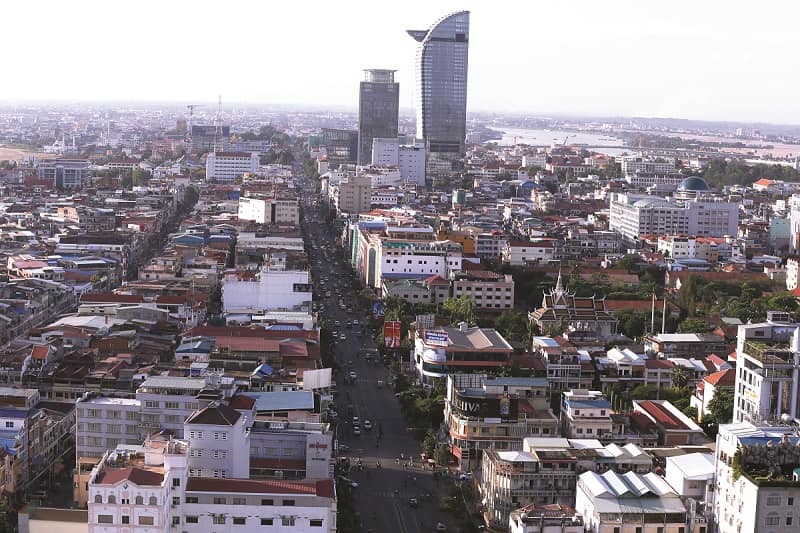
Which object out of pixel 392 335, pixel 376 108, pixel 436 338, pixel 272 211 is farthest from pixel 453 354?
pixel 376 108

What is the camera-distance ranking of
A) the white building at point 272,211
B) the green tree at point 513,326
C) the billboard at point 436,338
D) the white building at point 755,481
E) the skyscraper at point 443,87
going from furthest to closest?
1. the skyscraper at point 443,87
2. the white building at point 272,211
3. the green tree at point 513,326
4. the billboard at point 436,338
5. the white building at point 755,481

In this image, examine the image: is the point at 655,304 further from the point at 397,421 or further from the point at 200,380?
the point at 200,380

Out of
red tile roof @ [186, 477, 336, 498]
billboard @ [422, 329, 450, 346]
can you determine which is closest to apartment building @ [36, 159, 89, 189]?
billboard @ [422, 329, 450, 346]

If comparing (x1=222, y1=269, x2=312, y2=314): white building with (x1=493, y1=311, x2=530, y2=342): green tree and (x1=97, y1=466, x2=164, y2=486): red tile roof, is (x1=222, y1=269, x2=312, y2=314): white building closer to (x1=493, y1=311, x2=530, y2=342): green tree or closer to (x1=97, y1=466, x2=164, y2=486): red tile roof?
(x1=493, y1=311, x2=530, y2=342): green tree

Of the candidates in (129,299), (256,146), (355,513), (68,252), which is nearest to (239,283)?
(129,299)

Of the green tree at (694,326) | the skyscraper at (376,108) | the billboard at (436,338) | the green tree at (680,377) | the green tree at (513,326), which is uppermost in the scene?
the skyscraper at (376,108)

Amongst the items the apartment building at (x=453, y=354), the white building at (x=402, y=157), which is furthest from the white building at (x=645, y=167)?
the apartment building at (x=453, y=354)

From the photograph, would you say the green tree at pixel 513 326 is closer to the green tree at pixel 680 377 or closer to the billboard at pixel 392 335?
the billboard at pixel 392 335
